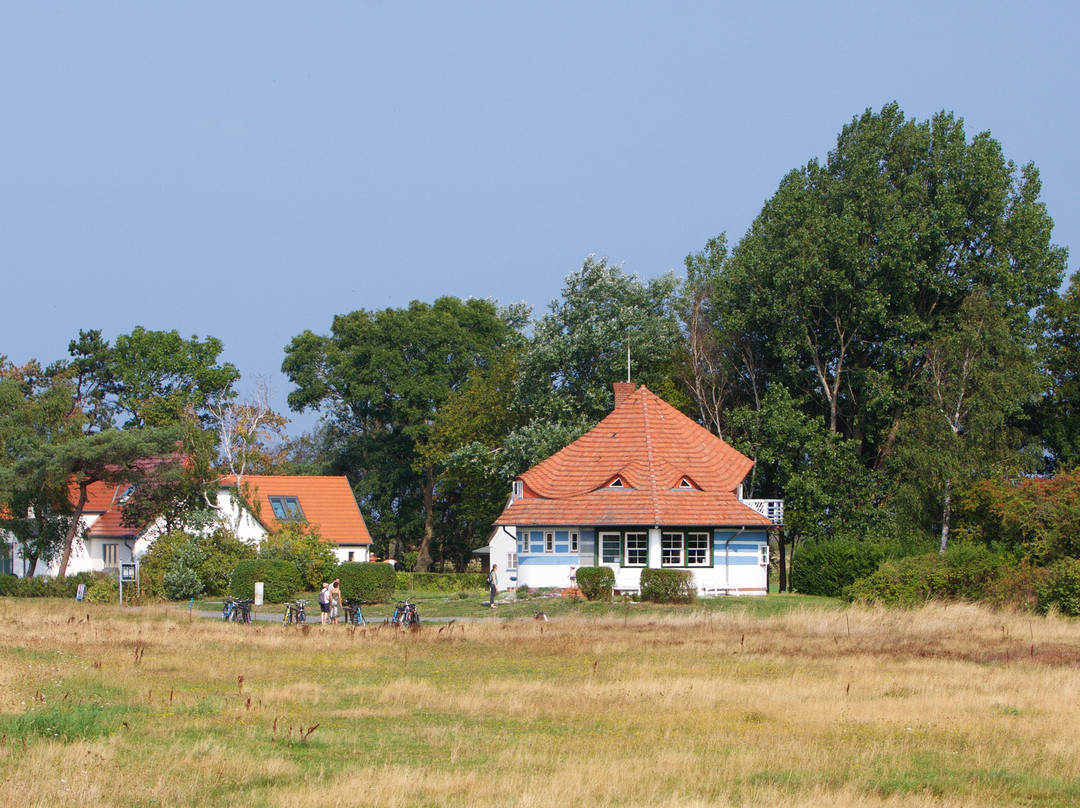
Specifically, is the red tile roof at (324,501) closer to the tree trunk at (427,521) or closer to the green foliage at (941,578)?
the tree trunk at (427,521)

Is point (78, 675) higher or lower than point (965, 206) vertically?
lower

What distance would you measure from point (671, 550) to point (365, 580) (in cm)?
1151

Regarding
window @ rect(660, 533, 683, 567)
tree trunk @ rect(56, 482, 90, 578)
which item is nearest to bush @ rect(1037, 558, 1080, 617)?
window @ rect(660, 533, 683, 567)

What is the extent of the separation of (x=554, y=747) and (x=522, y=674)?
7.41 m

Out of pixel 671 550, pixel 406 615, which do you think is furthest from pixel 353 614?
pixel 671 550

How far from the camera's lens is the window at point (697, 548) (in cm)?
4425

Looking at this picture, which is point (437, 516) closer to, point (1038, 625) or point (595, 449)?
point (595, 449)

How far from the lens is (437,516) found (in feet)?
261

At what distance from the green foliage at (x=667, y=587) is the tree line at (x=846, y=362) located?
927 cm

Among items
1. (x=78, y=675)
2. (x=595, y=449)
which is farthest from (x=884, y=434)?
(x=78, y=675)

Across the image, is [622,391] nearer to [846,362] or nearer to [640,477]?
[640,477]

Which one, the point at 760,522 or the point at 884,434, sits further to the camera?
the point at 884,434

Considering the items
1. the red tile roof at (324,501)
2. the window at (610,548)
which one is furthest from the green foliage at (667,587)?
the red tile roof at (324,501)

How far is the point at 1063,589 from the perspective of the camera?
33.7 metres
